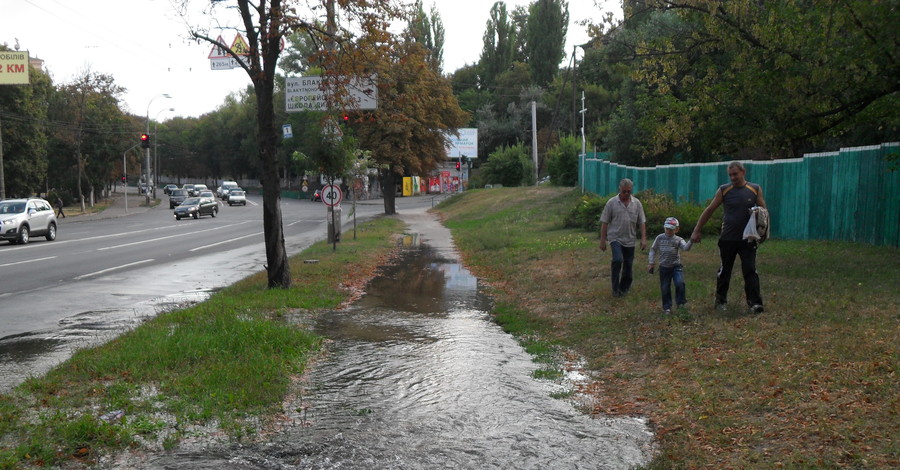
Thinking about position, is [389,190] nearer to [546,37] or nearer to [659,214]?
[659,214]

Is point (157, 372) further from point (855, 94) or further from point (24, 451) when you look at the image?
point (855, 94)

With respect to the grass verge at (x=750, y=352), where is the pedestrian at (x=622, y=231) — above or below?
above

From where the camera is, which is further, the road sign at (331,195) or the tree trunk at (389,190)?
the tree trunk at (389,190)

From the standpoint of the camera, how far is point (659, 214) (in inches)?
764

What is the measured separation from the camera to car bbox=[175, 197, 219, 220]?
4881cm

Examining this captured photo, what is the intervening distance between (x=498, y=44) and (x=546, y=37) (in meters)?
8.77

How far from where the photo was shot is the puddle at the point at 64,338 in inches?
305

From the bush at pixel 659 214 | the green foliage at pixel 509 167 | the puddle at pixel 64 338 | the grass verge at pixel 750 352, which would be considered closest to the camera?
the grass verge at pixel 750 352

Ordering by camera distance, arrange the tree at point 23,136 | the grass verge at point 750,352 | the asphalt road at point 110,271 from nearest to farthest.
→ the grass verge at point 750,352
the asphalt road at point 110,271
the tree at point 23,136

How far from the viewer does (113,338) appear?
30.2ft

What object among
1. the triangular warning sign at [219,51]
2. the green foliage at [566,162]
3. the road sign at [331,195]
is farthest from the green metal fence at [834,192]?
the green foliage at [566,162]

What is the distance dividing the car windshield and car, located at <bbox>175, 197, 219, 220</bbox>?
2011cm

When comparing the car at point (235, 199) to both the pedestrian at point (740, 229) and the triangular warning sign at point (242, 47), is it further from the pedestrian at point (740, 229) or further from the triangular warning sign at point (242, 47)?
the pedestrian at point (740, 229)

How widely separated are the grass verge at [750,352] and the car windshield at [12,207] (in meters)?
21.1
